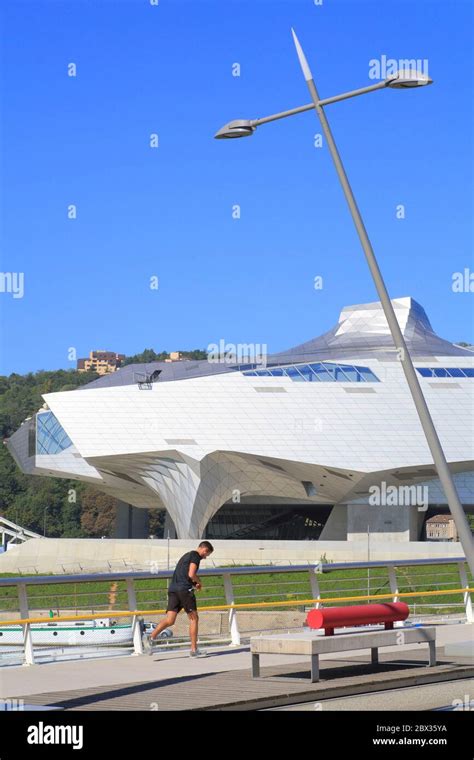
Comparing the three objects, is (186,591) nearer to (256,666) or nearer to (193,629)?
(193,629)

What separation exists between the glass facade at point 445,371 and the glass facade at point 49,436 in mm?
23756

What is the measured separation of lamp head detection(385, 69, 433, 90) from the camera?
1374cm

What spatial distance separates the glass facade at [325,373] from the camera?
2675 inches

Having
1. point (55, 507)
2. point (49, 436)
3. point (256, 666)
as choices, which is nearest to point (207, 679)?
point (256, 666)

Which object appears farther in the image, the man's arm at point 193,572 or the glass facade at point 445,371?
the glass facade at point 445,371

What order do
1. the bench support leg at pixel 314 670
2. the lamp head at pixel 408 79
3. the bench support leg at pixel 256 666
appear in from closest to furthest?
1. the bench support leg at pixel 314 670
2. the bench support leg at pixel 256 666
3. the lamp head at pixel 408 79

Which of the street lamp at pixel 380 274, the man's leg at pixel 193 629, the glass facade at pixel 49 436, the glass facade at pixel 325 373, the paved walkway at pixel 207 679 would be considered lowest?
the paved walkway at pixel 207 679

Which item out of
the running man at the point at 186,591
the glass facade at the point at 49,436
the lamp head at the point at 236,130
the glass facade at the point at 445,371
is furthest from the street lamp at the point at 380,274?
the glass facade at the point at 49,436

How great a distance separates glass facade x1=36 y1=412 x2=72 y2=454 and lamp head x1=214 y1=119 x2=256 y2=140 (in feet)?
204

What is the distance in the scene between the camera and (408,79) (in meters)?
13.7

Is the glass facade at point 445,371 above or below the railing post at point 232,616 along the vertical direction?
above

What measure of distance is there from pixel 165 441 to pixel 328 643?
53.1 meters

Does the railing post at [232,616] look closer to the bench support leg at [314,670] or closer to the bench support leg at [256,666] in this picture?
the bench support leg at [256,666]
